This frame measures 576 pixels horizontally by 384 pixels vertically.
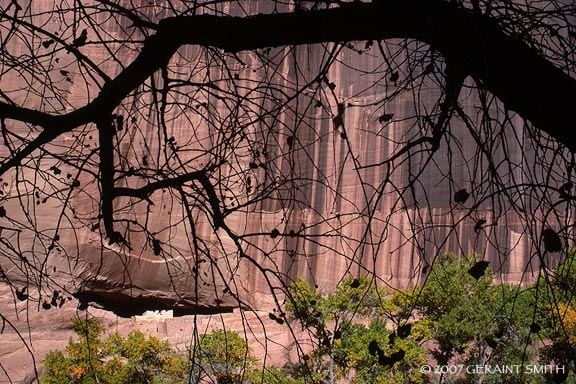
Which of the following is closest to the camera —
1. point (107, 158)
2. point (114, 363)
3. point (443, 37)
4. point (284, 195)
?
point (443, 37)

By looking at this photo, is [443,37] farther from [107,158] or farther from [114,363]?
[114,363]

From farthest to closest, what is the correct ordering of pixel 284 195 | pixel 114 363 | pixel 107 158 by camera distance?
1. pixel 284 195
2. pixel 114 363
3. pixel 107 158

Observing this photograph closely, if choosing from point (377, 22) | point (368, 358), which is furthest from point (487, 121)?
point (368, 358)

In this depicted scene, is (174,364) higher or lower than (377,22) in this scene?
lower

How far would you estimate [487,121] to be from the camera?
4.40 ft

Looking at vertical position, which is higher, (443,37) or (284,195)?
(284,195)

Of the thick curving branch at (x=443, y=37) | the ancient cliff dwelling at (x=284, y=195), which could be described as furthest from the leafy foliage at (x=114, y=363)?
the thick curving branch at (x=443, y=37)

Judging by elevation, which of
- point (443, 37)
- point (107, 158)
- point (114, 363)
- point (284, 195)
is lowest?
point (114, 363)

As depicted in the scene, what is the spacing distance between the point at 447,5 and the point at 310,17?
272mm

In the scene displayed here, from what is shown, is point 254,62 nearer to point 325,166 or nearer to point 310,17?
point 325,166

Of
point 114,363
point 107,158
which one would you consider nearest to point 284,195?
point 114,363

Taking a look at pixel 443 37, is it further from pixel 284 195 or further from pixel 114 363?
pixel 284 195

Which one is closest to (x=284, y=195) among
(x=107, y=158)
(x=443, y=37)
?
(x=107, y=158)

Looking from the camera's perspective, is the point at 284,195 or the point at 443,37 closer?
the point at 443,37
